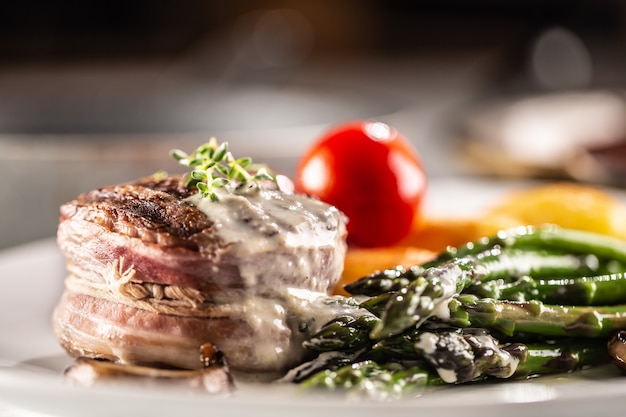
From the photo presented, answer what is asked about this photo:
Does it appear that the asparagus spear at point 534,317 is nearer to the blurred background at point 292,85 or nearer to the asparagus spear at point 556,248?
the asparagus spear at point 556,248

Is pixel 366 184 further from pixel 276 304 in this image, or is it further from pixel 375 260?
pixel 276 304

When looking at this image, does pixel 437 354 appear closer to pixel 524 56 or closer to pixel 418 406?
pixel 418 406

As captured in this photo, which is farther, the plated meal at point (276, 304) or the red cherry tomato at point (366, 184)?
the red cherry tomato at point (366, 184)

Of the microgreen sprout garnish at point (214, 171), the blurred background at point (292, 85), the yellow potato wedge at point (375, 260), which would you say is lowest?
the yellow potato wedge at point (375, 260)

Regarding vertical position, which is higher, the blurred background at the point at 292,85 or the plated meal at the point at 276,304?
the blurred background at the point at 292,85

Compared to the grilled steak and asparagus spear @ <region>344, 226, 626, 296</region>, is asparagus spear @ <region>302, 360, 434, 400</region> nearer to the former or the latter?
the grilled steak

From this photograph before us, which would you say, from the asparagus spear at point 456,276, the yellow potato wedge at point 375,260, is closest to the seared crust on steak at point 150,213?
the asparagus spear at point 456,276

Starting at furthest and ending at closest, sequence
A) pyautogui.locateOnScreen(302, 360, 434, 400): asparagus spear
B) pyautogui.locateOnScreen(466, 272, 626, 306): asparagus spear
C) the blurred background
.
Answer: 1. the blurred background
2. pyautogui.locateOnScreen(466, 272, 626, 306): asparagus spear
3. pyautogui.locateOnScreen(302, 360, 434, 400): asparagus spear

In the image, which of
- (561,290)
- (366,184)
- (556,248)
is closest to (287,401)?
(561,290)

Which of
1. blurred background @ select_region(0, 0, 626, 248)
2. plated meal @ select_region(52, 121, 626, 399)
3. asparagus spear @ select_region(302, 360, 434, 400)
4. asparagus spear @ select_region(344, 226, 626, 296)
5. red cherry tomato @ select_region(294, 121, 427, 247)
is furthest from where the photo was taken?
blurred background @ select_region(0, 0, 626, 248)

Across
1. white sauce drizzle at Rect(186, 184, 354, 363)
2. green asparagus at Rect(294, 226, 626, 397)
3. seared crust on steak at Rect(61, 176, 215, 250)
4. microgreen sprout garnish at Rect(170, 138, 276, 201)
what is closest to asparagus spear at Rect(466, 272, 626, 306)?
green asparagus at Rect(294, 226, 626, 397)
